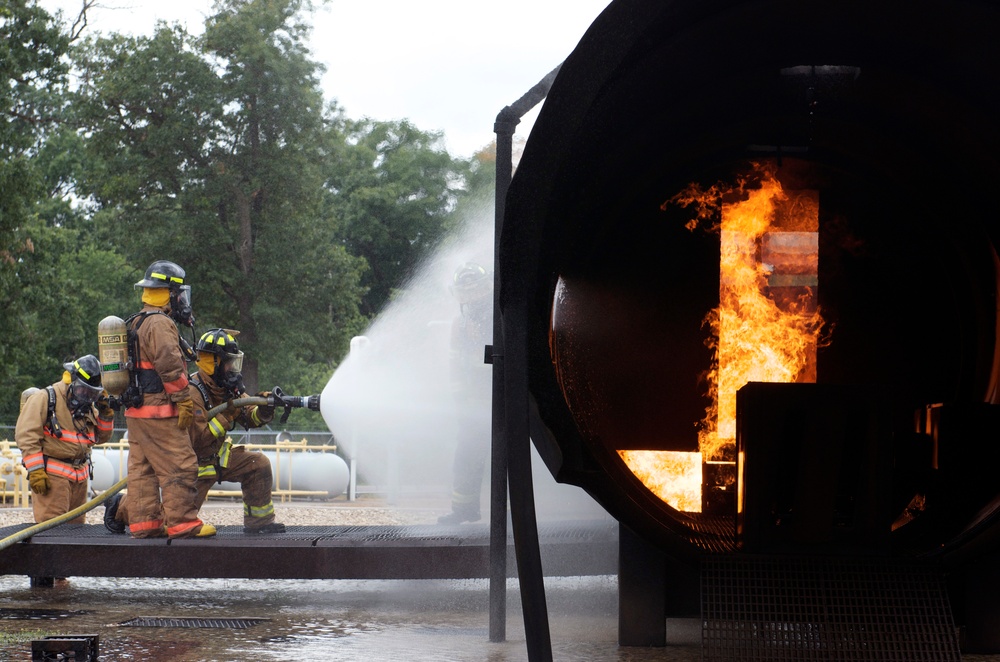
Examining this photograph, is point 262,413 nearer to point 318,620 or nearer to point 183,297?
point 183,297

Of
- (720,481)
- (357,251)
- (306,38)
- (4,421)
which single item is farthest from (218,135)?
(720,481)

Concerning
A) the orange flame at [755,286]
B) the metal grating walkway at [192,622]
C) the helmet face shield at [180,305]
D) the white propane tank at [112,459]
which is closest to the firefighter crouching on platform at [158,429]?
the helmet face shield at [180,305]

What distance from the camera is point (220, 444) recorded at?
24.0 feet

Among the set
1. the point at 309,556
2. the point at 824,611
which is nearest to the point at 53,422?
the point at 309,556

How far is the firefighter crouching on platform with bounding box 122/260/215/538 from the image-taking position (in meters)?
6.79

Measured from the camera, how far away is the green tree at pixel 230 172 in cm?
2416

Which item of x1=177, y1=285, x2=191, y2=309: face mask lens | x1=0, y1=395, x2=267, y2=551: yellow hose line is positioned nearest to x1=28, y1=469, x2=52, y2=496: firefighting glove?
x1=0, y1=395, x2=267, y2=551: yellow hose line

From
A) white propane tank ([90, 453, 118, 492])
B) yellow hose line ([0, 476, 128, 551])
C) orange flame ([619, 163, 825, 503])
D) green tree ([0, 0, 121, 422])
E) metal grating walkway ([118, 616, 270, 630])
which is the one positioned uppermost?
green tree ([0, 0, 121, 422])

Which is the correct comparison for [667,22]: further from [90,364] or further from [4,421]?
[4,421]

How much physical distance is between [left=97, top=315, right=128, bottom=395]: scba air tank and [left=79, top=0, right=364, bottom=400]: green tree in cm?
1704

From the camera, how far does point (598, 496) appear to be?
3748mm

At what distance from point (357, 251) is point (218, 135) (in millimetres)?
5916

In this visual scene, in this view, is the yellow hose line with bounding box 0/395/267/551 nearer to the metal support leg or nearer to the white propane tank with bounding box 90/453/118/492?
the metal support leg

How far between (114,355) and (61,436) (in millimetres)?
1999
